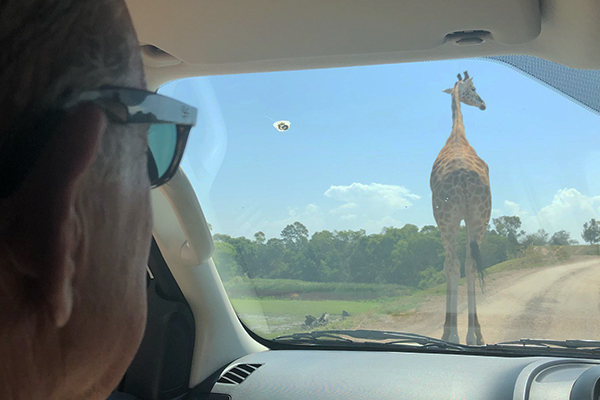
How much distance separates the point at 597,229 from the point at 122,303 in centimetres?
425

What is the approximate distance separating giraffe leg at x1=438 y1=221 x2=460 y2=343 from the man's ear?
3207 mm

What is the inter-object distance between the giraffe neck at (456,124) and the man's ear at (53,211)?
5.68 m

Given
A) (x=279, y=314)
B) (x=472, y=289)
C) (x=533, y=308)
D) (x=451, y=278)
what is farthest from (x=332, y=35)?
(x=451, y=278)

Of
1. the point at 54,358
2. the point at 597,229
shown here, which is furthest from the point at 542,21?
the point at 597,229

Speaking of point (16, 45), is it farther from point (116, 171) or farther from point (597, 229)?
point (597, 229)

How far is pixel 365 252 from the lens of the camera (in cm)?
485

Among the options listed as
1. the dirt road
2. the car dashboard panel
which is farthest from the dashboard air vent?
the dirt road

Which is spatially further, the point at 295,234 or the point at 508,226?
the point at 508,226

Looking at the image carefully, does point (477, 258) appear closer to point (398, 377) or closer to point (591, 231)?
point (591, 231)

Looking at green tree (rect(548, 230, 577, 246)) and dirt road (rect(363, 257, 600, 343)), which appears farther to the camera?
green tree (rect(548, 230, 577, 246))

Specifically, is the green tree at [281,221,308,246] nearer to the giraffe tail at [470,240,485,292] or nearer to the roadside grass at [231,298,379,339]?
the roadside grass at [231,298,379,339]

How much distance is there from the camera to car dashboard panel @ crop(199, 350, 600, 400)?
2.45m

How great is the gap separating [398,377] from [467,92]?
3.79m

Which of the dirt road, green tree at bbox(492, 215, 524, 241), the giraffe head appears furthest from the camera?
the giraffe head
